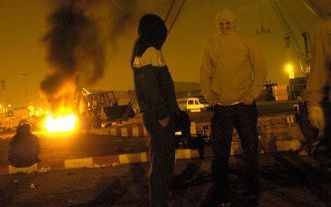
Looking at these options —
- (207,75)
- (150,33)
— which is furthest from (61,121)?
(150,33)

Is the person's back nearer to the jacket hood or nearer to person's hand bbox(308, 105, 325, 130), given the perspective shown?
the jacket hood

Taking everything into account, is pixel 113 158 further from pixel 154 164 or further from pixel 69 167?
pixel 154 164

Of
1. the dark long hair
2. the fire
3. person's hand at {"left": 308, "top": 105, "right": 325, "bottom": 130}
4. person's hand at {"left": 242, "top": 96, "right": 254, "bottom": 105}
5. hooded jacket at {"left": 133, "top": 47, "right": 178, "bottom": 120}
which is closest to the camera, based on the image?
person's hand at {"left": 308, "top": 105, "right": 325, "bottom": 130}

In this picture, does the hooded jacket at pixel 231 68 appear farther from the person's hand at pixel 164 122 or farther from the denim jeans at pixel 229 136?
the person's hand at pixel 164 122

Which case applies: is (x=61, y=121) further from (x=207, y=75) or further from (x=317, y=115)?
(x=317, y=115)

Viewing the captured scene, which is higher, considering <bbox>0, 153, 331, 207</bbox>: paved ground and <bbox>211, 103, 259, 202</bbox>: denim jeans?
<bbox>211, 103, 259, 202</bbox>: denim jeans

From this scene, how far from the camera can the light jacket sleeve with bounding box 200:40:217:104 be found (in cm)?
453

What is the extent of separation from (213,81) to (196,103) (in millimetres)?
39461

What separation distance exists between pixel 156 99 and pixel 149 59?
14.5 inches

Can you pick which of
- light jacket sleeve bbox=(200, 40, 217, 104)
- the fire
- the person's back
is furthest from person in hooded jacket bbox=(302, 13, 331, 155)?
the fire

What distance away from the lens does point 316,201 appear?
4137 mm

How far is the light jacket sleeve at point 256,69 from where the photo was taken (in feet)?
14.7

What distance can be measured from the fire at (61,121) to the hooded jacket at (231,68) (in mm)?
25240

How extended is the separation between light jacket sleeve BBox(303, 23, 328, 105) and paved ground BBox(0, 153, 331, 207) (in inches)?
56.8
